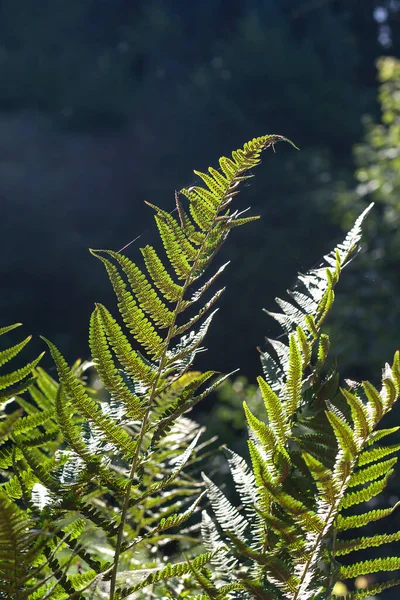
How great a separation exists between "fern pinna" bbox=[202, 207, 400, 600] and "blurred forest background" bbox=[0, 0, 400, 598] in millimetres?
3814

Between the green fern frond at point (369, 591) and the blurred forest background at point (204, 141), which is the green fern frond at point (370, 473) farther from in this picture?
the blurred forest background at point (204, 141)

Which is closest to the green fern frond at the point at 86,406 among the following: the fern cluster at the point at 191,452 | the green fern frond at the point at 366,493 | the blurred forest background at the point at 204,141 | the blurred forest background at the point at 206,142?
the fern cluster at the point at 191,452

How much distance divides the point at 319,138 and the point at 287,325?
11265mm

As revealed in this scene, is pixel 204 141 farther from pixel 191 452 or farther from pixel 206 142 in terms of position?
→ pixel 191 452

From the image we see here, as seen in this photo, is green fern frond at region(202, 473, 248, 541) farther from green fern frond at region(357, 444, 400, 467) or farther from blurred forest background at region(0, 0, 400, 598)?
blurred forest background at region(0, 0, 400, 598)

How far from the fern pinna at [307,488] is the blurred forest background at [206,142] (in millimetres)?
3814

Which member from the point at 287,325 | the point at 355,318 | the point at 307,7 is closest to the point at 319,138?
the point at 307,7

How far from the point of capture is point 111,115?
9.98m

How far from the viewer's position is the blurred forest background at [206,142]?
19.8 feet

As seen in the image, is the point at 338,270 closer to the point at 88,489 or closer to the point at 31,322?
the point at 88,489

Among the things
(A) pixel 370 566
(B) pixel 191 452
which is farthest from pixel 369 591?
(B) pixel 191 452

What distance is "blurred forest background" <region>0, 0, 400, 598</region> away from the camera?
602 centimetres

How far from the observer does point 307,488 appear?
0.41m

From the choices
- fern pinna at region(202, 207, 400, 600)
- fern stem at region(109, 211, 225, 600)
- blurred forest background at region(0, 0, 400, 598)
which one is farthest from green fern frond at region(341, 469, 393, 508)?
blurred forest background at region(0, 0, 400, 598)
